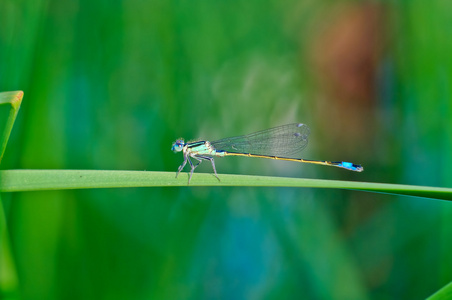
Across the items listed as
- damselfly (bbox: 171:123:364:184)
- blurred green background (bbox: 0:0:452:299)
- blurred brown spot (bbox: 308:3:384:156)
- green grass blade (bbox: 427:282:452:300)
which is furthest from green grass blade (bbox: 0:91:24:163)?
blurred brown spot (bbox: 308:3:384:156)

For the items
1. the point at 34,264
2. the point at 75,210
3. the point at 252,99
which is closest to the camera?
the point at 34,264

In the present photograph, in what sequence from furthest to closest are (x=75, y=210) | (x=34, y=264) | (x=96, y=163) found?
(x=96, y=163) < (x=75, y=210) < (x=34, y=264)

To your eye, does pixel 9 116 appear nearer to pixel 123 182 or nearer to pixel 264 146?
pixel 123 182

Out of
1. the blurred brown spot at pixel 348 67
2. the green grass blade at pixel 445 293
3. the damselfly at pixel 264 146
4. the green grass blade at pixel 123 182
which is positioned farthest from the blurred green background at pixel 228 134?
the green grass blade at pixel 445 293

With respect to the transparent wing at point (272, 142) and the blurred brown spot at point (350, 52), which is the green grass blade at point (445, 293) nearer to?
the transparent wing at point (272, 142)

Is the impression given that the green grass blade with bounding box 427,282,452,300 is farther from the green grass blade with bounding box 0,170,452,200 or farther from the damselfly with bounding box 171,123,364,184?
the damselfly with bounding box 171,123,364,184

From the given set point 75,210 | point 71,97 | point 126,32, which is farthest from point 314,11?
point 75,210

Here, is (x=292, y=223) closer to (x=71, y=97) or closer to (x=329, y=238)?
(x=329, y=238)
